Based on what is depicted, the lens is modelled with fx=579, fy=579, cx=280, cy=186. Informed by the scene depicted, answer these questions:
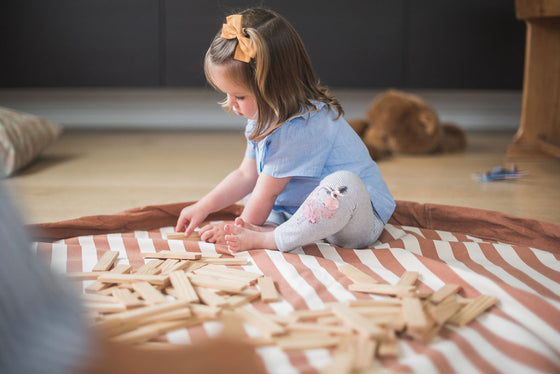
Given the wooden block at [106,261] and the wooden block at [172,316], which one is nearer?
the wooden block at [172,316]

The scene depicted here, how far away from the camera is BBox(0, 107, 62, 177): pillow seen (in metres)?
1.79

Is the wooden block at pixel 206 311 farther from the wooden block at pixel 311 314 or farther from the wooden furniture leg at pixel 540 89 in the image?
the wooden furniture leg at pixel 540 89

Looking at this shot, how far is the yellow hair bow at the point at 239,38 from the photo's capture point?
1.04 m

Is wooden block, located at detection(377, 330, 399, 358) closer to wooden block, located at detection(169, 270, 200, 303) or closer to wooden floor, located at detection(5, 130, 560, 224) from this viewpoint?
wooden block, located at detection(169, 270, 200, 303)

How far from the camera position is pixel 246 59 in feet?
3.43

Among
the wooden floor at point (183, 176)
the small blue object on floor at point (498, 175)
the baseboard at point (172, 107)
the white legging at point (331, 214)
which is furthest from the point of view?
the baseboard at point (172, 107)

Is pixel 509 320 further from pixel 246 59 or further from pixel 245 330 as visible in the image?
pixel 246 59

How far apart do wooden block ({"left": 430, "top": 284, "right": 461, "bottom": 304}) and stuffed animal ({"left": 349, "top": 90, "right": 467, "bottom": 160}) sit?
4.51 ft

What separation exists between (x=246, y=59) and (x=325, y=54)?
66.1 inches

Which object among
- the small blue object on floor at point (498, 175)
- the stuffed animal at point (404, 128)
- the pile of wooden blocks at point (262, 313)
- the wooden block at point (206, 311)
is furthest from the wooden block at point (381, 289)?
the stuffed animal at point (404, 128)

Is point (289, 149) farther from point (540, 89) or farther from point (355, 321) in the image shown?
point (540, 89)

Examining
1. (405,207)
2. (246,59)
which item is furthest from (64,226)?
(405,207)

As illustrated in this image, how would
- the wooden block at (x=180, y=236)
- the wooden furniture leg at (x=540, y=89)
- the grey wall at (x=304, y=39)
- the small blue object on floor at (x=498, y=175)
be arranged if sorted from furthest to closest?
1. the grey wall at (x=304, y=39)
2. the wooden furniture leg at (x=540, y=89)
3. the small blue object on floor at (x=498, y=175)
4. the wooden block at (x=180, y=236)

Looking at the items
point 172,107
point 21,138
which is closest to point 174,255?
point 21,138
